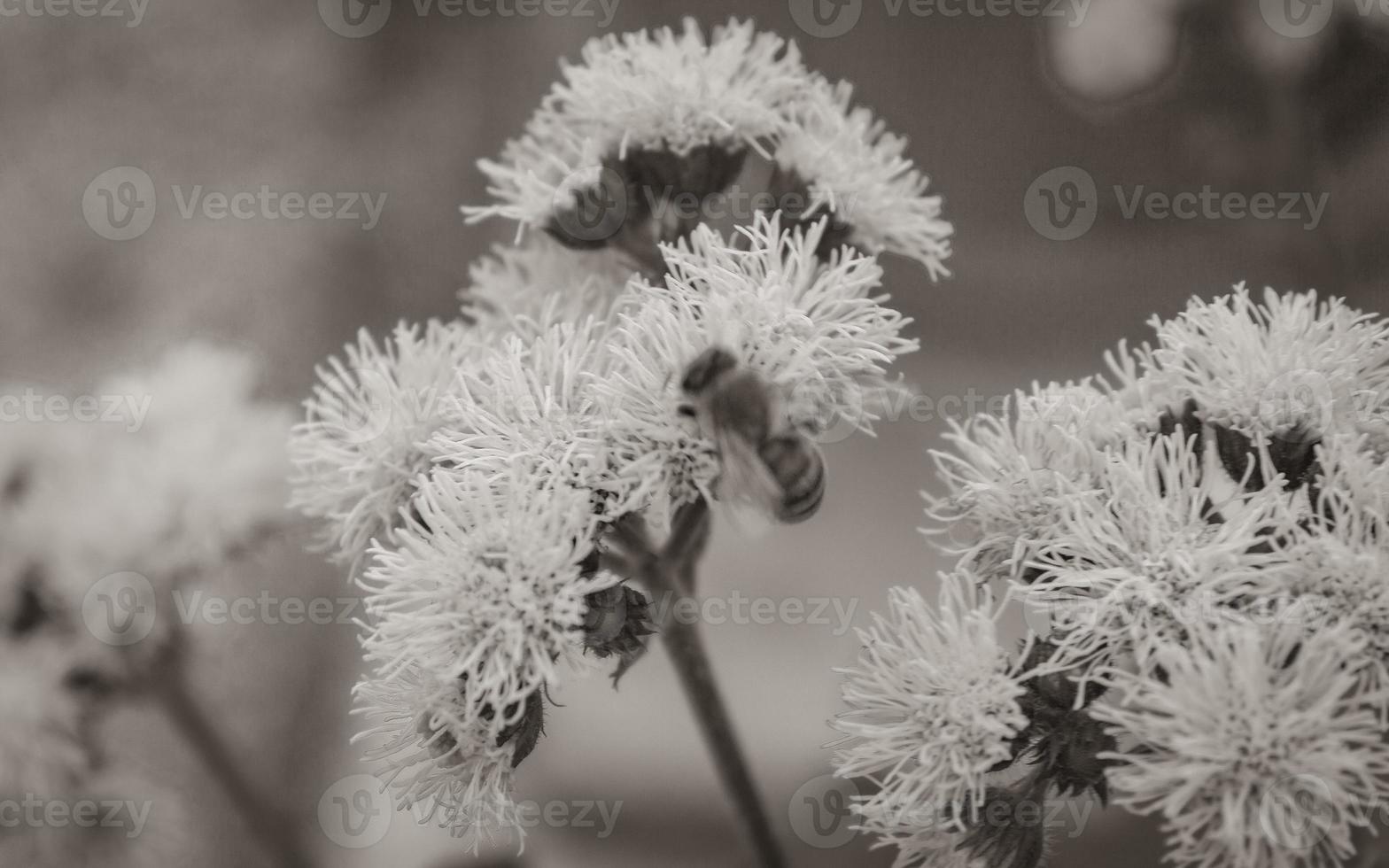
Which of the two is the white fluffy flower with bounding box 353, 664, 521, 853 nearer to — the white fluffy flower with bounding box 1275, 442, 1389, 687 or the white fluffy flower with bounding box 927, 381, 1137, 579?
the white fluffy flower with bounding box 927, 381, 1137, 579

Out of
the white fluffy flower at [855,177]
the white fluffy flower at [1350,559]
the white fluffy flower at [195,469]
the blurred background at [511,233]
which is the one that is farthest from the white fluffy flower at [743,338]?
the blurred background at [511,233]

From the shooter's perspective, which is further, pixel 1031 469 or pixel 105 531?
pixel 105 531

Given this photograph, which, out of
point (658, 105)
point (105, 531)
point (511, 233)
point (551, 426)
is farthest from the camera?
point (511, 233)

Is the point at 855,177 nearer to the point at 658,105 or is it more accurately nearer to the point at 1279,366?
the point at 658,105

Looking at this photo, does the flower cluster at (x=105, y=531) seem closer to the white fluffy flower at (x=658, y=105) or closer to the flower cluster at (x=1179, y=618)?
the white fluffy flower at (x=658, y=105)

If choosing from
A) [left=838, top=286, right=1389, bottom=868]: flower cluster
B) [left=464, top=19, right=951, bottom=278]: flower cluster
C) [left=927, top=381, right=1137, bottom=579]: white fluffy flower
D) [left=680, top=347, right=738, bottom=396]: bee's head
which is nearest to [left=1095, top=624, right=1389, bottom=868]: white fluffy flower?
[left=838, top=286, right=1389, bottom=868]: flower cluster

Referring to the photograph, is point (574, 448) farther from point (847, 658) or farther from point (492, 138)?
point (492, 138)

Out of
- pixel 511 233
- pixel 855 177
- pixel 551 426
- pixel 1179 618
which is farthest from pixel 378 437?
pixel 511 233
